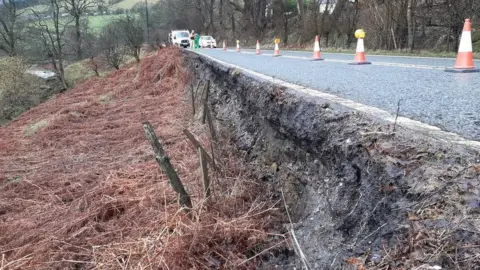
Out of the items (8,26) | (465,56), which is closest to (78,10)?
(8,26)

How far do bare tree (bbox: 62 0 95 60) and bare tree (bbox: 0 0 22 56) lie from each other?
4032 millimetres

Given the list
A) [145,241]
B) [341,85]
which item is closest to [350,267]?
[145,241]

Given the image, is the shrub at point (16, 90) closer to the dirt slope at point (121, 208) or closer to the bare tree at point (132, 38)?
the bare tree at point (132, 38)

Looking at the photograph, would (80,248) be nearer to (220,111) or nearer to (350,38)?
(220,111)

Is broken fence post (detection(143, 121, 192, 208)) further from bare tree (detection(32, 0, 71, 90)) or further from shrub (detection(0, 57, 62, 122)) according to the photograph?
bare tree (detection(32, 0, 71, 90))

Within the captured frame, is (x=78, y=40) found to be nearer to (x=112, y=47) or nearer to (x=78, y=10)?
(x=78, y=10)

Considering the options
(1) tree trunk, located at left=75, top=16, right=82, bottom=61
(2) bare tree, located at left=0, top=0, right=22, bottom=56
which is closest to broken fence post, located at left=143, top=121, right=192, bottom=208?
(2) bare tree, located at left=0, top=0, right=22, bottom=56

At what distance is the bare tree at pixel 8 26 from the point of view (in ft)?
105

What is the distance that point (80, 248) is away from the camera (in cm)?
371

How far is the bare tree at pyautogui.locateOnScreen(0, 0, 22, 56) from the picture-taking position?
32156mm

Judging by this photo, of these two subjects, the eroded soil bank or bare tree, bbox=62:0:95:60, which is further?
bare tree, bbox=62:0:95:60

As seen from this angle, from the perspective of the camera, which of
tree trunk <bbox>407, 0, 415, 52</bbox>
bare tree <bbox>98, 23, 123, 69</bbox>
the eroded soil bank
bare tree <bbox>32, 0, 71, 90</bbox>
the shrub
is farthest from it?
bare tree <bbox>32, 0, 71, 90</bbox>

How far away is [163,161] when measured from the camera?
3328 millimetres

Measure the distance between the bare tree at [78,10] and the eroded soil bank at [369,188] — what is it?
117ft
